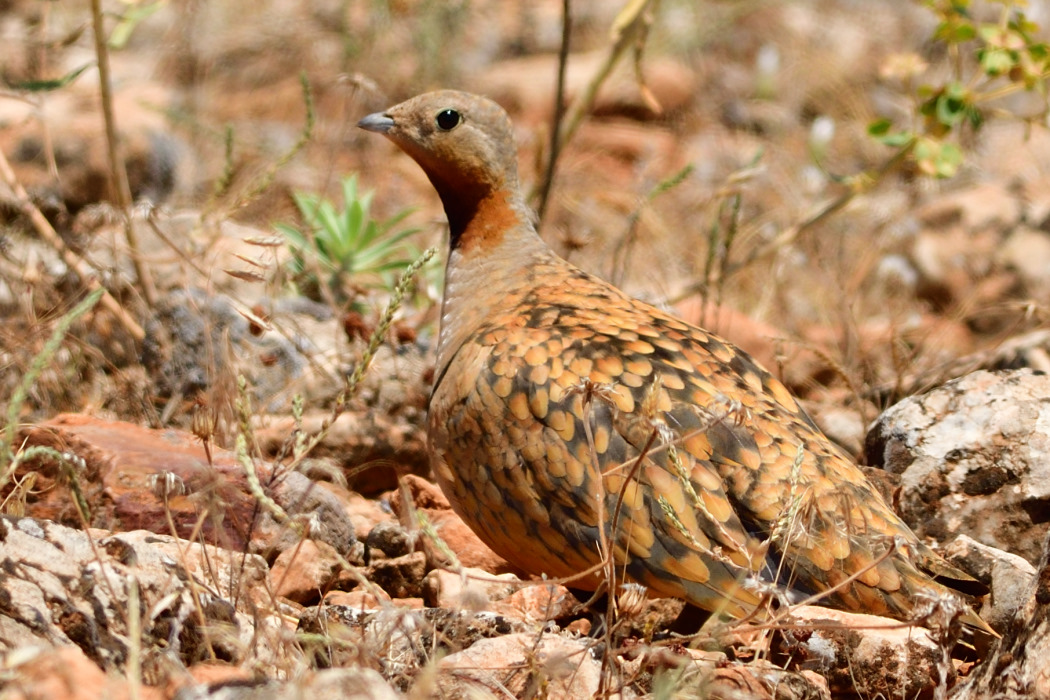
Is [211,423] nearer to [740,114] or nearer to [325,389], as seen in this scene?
[325,389]

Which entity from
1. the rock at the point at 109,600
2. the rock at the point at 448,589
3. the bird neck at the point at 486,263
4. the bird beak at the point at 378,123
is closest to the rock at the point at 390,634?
the rock at the point at 109,600

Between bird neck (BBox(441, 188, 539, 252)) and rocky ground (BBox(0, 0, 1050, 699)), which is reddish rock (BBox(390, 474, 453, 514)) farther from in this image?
bird neck (BBox(441, 188, 539, 252))

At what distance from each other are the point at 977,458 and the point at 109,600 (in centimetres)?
264

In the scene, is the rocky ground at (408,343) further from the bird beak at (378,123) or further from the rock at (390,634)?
the bird beak at (378,123)

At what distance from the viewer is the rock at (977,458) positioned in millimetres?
3818

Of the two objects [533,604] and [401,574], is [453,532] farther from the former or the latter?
[533,604]

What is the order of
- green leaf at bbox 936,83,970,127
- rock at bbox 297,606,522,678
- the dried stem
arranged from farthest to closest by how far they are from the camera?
green leaf at bbox 936,83,970,127, the dried stem, rock at bbox 297,606,522,678

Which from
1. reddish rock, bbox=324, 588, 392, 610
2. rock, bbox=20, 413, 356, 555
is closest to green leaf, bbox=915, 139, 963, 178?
rock, bbox=20, 413, 356, 555

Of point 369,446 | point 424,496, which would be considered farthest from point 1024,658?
point 369,446

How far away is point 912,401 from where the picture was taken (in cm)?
419

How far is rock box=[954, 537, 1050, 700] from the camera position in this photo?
2.61 metres

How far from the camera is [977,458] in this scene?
3.93 metres

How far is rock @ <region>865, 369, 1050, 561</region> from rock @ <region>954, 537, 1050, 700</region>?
1.02m

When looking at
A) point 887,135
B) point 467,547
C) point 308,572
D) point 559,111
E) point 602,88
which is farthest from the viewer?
point 602,88
